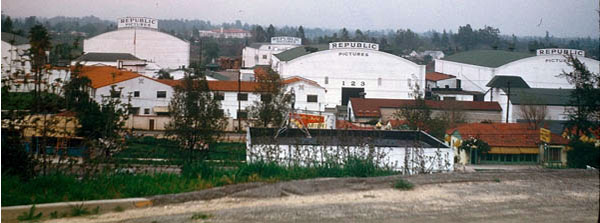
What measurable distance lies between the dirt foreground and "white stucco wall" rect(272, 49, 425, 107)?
1613 cm

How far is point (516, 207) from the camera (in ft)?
10.9

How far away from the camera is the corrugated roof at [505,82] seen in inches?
637

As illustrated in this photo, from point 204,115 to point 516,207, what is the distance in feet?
17.8

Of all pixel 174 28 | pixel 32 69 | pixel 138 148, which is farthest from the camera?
pixel 174 28

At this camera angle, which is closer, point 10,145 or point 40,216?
point 40,216

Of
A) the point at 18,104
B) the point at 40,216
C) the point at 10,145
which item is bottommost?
the point at 40,216

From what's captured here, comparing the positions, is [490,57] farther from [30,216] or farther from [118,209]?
[30,216]

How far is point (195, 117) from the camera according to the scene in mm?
8023

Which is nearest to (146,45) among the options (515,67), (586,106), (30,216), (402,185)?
(515,67)

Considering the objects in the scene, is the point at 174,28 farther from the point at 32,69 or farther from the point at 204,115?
the point at 32,69

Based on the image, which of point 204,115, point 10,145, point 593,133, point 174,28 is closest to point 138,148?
point 10,145

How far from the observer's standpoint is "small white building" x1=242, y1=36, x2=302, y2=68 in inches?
1041

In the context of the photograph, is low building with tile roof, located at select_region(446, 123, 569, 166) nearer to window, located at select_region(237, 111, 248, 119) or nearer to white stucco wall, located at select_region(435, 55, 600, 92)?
window, located at select_region(237, 111, 248, 119)

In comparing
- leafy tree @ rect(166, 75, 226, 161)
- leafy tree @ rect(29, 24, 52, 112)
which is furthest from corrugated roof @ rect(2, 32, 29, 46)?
leafy tree @ rect(166, 75, 226, 161)
